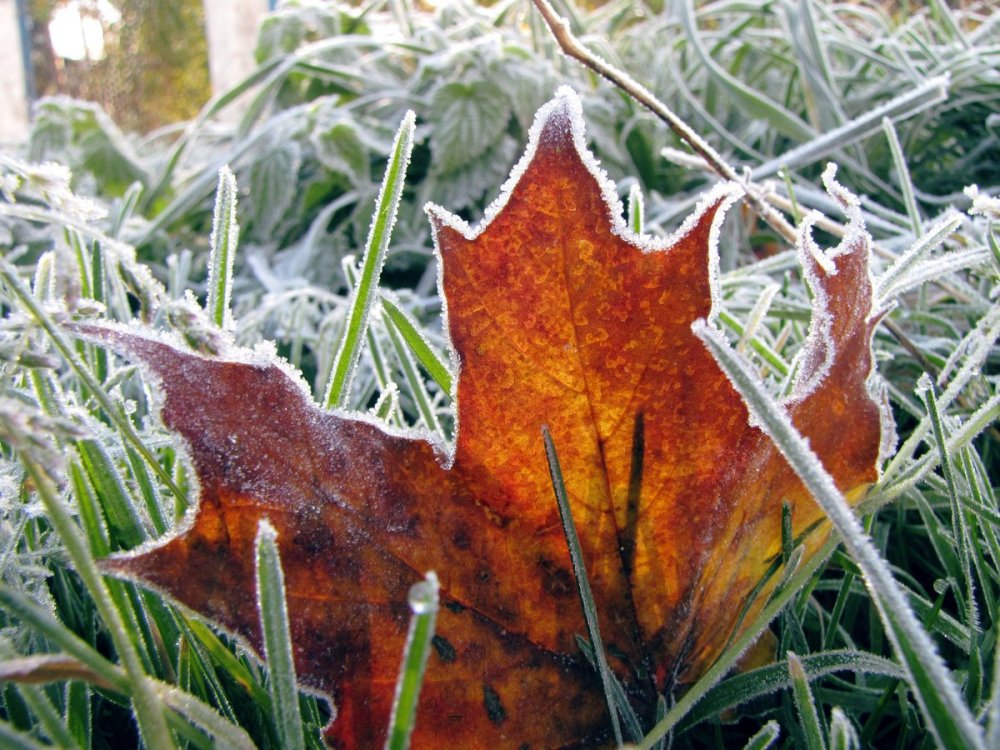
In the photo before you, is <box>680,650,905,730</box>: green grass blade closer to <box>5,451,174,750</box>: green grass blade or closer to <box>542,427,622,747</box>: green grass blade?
<box>542,427,622,747</box>: green grass blade

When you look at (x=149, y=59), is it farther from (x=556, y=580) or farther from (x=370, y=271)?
(x=556, y=580)

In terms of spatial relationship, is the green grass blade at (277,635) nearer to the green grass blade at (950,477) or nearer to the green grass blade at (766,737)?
the green grass blade at (766,737)

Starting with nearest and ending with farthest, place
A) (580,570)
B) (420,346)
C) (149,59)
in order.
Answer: (580,570) < (420,346) < (149,59)

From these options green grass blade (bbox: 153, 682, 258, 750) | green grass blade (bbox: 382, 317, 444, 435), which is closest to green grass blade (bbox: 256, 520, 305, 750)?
green grass blade (bbox: 153, 682, 258, 750)

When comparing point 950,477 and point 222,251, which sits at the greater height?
point 222,251

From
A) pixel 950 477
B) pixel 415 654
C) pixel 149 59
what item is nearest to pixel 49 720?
pixel 415 654

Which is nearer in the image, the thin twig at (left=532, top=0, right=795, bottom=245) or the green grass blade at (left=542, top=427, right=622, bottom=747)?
the green grass blade at (left=542, top=427, right=622, bottom=747)

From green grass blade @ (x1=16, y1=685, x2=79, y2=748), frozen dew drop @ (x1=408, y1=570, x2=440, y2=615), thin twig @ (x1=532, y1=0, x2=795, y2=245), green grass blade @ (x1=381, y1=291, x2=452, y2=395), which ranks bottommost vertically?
green grass blade @ (x1=16, y1=685, x2=79, y2=748)
